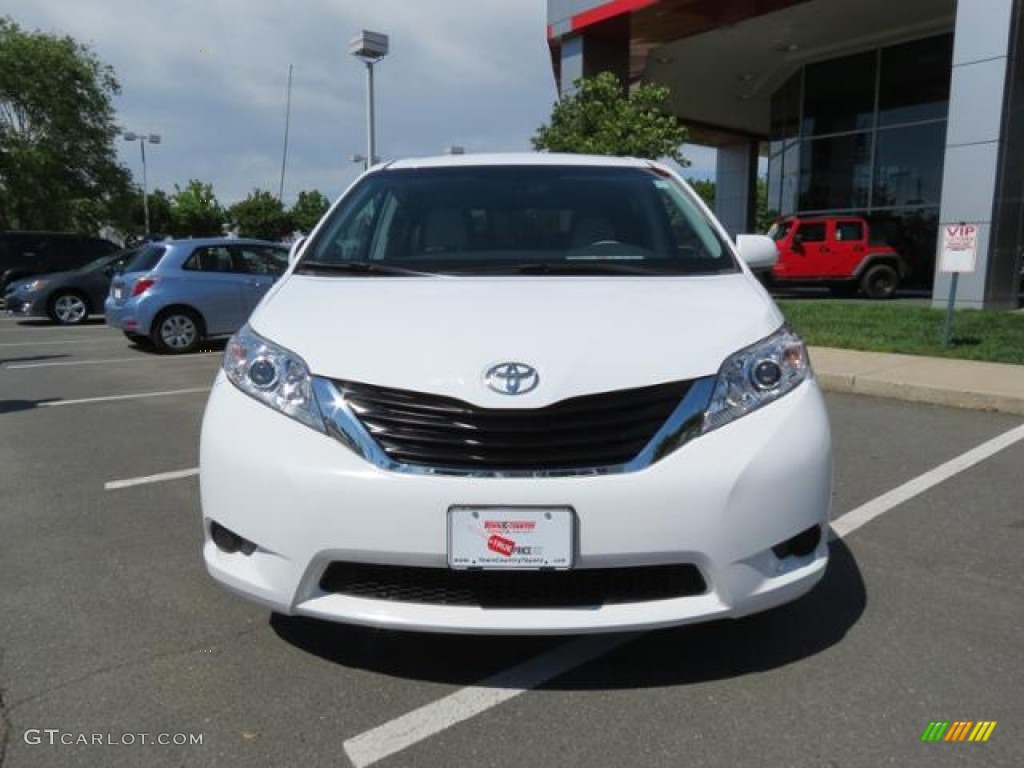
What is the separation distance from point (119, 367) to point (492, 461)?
27.9ft

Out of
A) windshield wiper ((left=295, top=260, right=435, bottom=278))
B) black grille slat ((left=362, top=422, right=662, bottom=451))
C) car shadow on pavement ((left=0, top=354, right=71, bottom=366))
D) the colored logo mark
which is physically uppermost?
windshield wiper ((left=295, top=260, right=435, bottom=278))

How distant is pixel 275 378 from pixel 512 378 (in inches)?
28.7

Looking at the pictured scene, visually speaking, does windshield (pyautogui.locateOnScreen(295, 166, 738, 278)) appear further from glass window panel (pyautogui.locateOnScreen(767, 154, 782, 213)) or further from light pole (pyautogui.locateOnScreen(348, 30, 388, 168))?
glass window panel (pyautogui.locateOnScreen(767, 154, 782, 213))

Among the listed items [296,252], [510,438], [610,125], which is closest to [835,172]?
[610,125]

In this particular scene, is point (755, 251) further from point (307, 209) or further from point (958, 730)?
point (307, 209)

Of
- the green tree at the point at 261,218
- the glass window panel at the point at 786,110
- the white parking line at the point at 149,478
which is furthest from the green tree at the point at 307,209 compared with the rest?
the white parking line at the point at 149,478

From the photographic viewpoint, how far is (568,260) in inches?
121

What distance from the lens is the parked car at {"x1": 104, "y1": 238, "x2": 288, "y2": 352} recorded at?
10.4 m

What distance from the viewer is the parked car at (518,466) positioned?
207 cm

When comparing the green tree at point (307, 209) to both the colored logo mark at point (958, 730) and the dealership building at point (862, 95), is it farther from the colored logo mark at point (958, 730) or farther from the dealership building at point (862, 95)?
the colored logo mark at point (958, 730)

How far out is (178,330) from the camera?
10.6 metres

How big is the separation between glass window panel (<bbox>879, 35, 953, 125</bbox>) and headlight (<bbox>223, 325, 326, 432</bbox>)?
826 inches

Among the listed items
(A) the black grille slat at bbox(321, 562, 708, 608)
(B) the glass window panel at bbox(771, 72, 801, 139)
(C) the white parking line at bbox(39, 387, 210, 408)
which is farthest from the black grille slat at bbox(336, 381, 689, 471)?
(B) the glass window panel at bbox(771, 72, 801, 139)

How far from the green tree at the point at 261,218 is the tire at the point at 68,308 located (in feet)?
191
